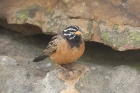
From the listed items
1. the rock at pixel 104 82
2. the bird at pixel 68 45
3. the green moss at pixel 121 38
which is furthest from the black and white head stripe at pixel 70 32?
the rock at pixel 104 82

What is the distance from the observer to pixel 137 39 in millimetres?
5262

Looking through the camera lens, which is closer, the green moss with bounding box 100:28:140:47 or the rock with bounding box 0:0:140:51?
the green moss with bounding box 100:28:140:47

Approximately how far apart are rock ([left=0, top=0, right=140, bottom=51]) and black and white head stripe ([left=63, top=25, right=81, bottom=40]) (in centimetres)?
39

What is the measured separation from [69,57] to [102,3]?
118 cm

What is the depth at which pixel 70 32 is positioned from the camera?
5.33 metres

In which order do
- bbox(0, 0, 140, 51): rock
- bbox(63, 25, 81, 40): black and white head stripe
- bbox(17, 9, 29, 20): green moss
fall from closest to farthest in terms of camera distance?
bbox(63, 25, 81, 40): black and white head stripe, bbox(0, 0, 140, 51): rock, bbox(17, 9, 29, 20): green moss

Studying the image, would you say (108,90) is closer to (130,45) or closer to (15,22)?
(130,45)

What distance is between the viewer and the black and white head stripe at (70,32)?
526 cm

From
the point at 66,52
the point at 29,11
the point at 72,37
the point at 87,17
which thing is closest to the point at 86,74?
the point at 66,52

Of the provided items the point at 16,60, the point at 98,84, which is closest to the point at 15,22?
the point at 16,60

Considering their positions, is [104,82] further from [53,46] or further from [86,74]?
[53,46]

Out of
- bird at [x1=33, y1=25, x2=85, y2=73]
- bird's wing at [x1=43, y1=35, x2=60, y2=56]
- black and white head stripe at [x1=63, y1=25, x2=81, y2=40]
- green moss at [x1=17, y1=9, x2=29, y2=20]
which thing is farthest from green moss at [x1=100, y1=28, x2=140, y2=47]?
green moss at [x1=17, y1=9, x2=29, y2=20]

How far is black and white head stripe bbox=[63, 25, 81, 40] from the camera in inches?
207

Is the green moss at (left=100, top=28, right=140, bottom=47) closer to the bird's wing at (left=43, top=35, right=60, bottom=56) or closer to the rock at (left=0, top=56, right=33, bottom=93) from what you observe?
the bird's wing at (left=43, top=35, right=60, bottom=56)
